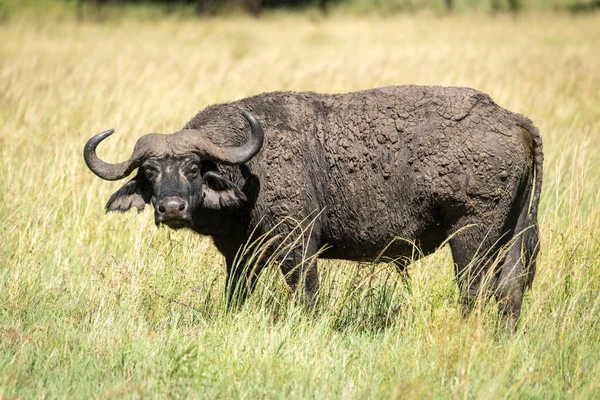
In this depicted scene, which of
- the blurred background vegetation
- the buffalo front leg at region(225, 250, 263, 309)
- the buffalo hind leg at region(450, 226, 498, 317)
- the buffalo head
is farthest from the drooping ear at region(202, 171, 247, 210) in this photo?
the blurred background vegetation

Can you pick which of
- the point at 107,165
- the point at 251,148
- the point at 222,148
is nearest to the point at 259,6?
the point at 107,165

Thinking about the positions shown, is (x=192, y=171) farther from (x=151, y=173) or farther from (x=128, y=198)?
(x=128, y=198)

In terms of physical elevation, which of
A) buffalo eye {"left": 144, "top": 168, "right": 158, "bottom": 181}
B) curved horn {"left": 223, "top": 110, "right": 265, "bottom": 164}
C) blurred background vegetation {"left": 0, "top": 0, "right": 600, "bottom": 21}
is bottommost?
buffalo eye {"left": 144, "top": 168, "right": 158, "bottom": 181}

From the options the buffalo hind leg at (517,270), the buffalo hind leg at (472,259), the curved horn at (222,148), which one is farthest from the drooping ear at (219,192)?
the buffalo hind leg at (517,270)

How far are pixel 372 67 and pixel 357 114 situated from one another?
1136 centimetres

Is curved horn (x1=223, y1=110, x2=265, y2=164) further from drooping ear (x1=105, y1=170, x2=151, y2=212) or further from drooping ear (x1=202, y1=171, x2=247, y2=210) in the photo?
drooping ear (x1=105, y1=170, x2=151, y2=212)

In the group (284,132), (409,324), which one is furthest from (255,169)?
(409,324)

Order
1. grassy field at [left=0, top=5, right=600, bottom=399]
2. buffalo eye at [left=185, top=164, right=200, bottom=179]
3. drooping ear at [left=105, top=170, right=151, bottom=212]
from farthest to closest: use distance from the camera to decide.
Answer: drooping ear at [left=105, top=170, right=151, bottom=212]
buffalo eye at [left=185, top=164, right=200, bottom=179]
grassy field at [left=0, top=5, right=600, bottom=399]

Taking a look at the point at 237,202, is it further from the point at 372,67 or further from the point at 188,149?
the point at 372,67

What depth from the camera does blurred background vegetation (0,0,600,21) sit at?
110 ft

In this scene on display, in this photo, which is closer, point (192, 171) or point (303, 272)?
point (192, 171)

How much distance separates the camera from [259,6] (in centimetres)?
3706

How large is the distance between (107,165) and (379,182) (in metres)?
1.98

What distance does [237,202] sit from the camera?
19.2ft
